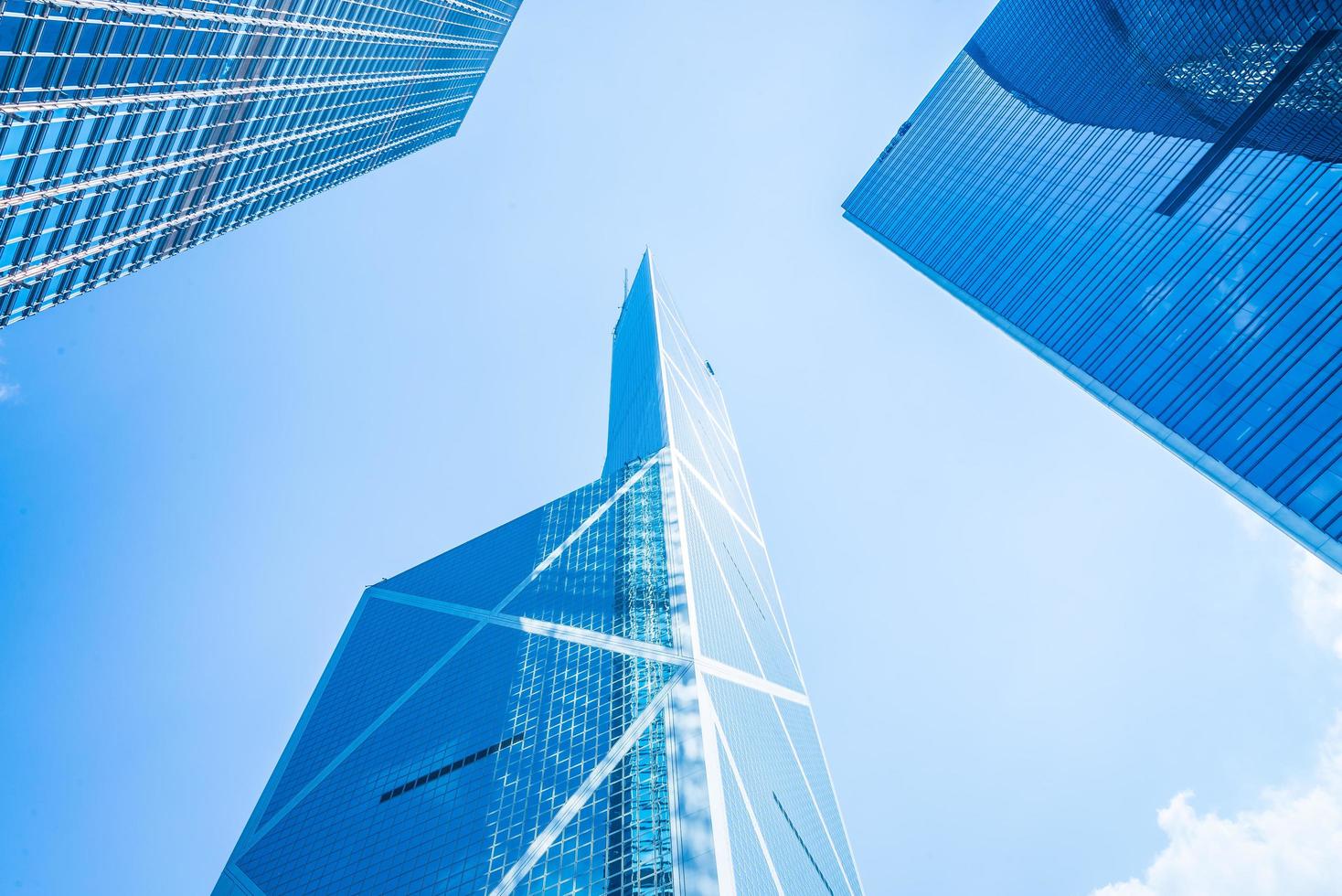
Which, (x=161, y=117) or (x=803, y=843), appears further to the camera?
(x=803, y=843)

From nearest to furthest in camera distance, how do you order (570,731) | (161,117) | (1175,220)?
(161,117) < (570,731) < (1175,220)

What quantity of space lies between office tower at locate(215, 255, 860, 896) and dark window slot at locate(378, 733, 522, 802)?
6.0 inches

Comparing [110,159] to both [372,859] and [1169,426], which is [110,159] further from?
[1169,426]

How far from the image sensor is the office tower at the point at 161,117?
3209 centimetres

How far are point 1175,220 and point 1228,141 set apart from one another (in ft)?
25.0

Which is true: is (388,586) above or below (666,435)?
below

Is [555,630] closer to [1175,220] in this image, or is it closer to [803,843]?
[803,843]

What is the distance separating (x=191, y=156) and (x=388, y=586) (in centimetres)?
4781

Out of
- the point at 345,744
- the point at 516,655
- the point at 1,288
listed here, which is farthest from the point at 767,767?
the point at 1,288

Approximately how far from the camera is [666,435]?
8406cm

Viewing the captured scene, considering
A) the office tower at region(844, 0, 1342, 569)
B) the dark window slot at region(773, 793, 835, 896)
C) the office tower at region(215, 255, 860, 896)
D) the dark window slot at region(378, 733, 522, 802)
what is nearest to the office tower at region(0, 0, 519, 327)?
the dark window slot at region(378, 733, 522, 802)

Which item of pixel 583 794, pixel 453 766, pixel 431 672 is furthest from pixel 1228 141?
pixel 431 672

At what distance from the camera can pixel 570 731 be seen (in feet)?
166

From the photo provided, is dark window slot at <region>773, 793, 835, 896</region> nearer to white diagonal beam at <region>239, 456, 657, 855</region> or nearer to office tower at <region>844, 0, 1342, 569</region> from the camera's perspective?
white diagonal beam at <region>239, 456, 657, 855</region>
